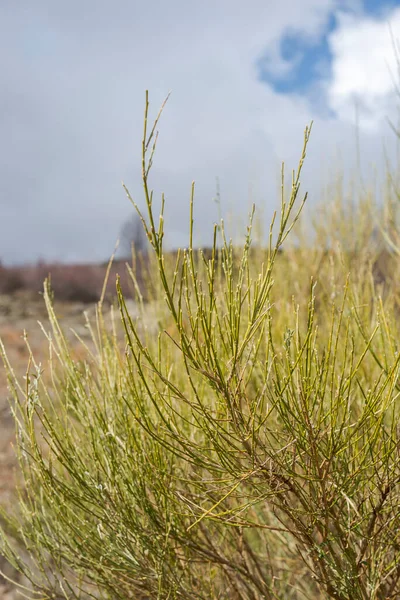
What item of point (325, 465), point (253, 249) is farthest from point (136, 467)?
point (253, 249)

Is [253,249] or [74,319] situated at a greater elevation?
[253,249]

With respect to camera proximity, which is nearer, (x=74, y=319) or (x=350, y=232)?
(x=350, y=232)

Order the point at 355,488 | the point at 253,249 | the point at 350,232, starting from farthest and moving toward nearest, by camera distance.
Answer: the point at 253,249 → the point at 350,232 → the point at 355,488

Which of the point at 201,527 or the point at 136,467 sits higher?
the point at 136,467

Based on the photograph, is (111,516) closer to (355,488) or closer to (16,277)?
(355,488)

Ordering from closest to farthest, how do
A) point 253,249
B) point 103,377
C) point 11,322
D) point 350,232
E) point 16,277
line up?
1. point 103,377
2. point 350,232
3. point 253,249
4. point 11,322
5. point 16,277

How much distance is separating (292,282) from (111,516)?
13.2 ft

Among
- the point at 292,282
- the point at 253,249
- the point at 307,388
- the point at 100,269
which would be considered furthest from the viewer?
the point at 100,269

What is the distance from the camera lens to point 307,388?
45.9 inches

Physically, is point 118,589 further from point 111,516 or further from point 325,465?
point 325,465

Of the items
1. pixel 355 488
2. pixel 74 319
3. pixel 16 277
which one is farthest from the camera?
pixel 16 277

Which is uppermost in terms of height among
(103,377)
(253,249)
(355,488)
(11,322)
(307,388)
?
(253,249)

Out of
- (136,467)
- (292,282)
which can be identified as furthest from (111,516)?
(292,282)

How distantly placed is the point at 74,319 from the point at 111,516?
38.7ft
